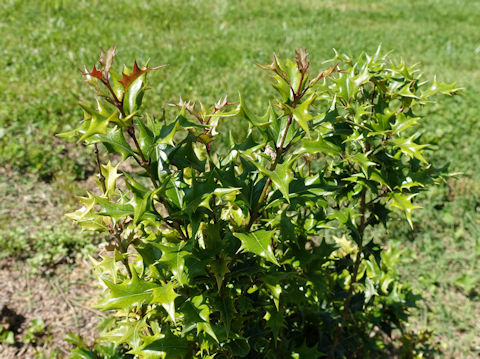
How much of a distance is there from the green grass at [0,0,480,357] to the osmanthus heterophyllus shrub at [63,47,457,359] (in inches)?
13.0

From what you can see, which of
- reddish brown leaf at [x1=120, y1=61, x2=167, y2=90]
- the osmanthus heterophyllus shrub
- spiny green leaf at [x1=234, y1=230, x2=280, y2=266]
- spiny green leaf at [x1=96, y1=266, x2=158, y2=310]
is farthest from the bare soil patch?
reddish brown leaf at [x1=120, y1=61, x2=167, y2=90]

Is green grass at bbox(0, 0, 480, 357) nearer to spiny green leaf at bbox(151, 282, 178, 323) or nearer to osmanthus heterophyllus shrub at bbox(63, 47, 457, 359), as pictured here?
osmanthus heterophyllus shrub at bbox(63, 47, 457, 359)

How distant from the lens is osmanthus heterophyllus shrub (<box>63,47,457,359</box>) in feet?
4.10

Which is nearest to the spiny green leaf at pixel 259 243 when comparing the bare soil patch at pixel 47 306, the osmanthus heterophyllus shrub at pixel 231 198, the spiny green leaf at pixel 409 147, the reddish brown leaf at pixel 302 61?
the osmanthus heterophyllus shrub at pixel 231 198

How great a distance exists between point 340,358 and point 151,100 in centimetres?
360

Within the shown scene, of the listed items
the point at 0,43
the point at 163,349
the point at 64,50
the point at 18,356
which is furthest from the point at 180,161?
the point at 0,43

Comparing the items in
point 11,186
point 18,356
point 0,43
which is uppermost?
point 0,43

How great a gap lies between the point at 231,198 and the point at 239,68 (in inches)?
191

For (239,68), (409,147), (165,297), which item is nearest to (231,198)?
(165,297)

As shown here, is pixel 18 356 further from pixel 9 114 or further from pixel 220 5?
pixel 220 5

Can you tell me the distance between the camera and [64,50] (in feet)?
19.8

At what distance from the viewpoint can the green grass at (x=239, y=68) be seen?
11.7ft

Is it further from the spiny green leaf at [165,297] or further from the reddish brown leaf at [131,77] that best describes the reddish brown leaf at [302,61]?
the spiny green leaf at [165,297]

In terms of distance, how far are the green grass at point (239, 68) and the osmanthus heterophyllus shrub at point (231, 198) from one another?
13.0 inches
